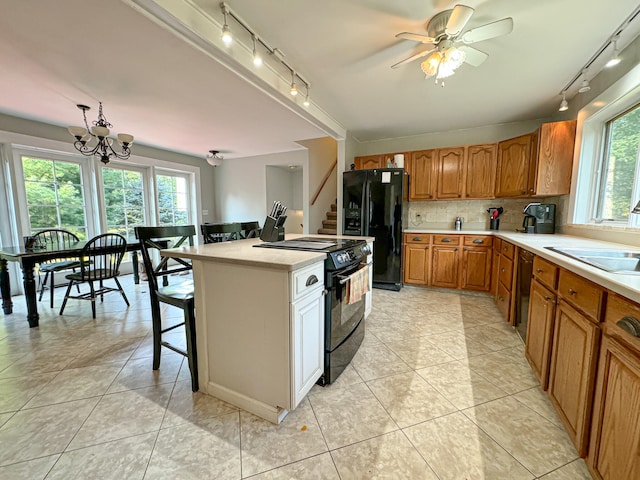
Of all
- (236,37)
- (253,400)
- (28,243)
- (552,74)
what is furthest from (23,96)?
(552,74)

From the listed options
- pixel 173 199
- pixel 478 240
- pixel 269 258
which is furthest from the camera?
pixel 173 199

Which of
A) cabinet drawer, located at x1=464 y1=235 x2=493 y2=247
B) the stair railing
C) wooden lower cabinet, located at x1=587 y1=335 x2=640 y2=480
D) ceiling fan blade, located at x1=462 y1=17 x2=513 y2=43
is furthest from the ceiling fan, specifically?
the stair railing

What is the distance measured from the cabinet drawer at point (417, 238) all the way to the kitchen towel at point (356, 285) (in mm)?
1961

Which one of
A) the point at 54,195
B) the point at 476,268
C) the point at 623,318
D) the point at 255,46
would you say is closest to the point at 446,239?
the point at 476,268

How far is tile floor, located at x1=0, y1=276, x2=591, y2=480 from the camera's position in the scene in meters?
1.09

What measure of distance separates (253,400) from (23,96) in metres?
3.83

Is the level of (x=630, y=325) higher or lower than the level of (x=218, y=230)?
lower

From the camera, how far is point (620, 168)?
7.09 ft

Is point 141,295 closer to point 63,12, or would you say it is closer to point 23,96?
point 23,96

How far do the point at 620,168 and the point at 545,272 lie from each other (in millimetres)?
1574

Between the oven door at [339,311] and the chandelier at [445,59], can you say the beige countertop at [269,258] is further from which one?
the chandelier at [445,59]

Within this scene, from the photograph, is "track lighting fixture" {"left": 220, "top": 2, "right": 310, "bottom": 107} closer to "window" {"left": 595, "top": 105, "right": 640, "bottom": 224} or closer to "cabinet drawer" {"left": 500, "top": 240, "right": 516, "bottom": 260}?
"cabinet drawer" {"left": 500, "top": 240, "right": 516, "bottom": 260}

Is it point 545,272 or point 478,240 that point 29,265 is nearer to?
point 545,272

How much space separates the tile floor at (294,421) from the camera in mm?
1089
